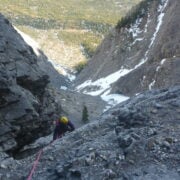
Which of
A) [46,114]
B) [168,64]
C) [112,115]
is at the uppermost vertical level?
[168,64]

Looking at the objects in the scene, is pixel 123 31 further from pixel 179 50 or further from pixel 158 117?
pixel 158 117

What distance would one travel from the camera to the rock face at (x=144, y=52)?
223ft

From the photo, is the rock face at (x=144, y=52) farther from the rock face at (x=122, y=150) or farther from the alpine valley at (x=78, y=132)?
the rock face at (x=122, y=150)

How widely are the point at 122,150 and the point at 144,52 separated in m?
71.8

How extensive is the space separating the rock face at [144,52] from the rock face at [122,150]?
37741 millimetres

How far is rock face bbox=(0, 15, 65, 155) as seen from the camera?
93.9 feet

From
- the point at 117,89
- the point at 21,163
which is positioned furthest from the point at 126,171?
the point at 117,89

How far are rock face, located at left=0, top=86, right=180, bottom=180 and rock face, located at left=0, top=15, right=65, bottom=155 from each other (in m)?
7.96

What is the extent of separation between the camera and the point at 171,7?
86.5 meters

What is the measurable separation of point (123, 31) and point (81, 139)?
89519mm

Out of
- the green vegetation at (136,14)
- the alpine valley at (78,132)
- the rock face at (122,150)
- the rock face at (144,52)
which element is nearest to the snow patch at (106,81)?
the rock face at (144,52)

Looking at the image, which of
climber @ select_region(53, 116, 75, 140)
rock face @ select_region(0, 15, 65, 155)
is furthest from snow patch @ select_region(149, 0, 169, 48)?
climber @ select_region(53, 116, 75, 140)

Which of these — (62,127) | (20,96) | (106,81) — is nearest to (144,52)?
(106,81)

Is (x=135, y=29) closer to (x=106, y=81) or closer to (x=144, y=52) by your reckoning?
(x=106, y=81)
